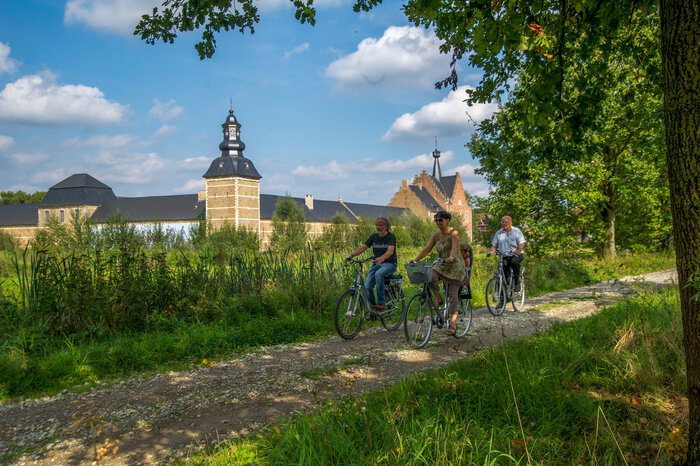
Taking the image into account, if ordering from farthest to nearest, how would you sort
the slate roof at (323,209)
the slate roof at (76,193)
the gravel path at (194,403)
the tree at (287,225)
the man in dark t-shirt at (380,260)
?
1. the slate roof at (76,193)
2. the slate roof at (323,209)
3. the tree at (287,225)
4. the man in dark t-shirt at (380,260)
5. the gravel path at (194,403)

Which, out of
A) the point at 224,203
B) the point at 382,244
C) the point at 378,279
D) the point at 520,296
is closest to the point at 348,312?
the point at 378,279

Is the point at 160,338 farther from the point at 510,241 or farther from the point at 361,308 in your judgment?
the point at 510,241

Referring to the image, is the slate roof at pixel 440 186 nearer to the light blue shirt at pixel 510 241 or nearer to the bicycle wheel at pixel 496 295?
the light blue shirt at pixel 510 241

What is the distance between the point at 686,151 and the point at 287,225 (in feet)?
133

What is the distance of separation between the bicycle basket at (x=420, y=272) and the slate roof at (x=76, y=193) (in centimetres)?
8005

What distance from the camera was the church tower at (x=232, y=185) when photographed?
2379 inches

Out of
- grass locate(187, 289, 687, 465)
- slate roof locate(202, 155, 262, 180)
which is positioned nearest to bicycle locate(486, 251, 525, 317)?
grass locate(187, 289, 687, 465)

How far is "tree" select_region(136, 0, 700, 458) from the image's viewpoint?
8.29 ft

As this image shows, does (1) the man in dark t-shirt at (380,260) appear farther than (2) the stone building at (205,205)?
No

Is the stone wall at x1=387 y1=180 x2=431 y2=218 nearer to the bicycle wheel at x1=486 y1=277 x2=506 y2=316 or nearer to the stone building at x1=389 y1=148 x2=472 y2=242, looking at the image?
the stone building at x1=389 y1=148 x2=472 y2=242

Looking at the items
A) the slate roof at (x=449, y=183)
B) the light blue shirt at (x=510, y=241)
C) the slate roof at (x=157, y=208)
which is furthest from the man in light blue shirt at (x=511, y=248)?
the slate roof at (x=449, y=183)

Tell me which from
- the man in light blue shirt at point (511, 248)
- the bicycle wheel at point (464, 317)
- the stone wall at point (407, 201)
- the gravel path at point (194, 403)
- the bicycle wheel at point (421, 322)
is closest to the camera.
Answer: the gravel path at point (194, 403)

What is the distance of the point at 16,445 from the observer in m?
3.68

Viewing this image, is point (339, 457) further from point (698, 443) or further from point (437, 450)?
point (698, 443)
